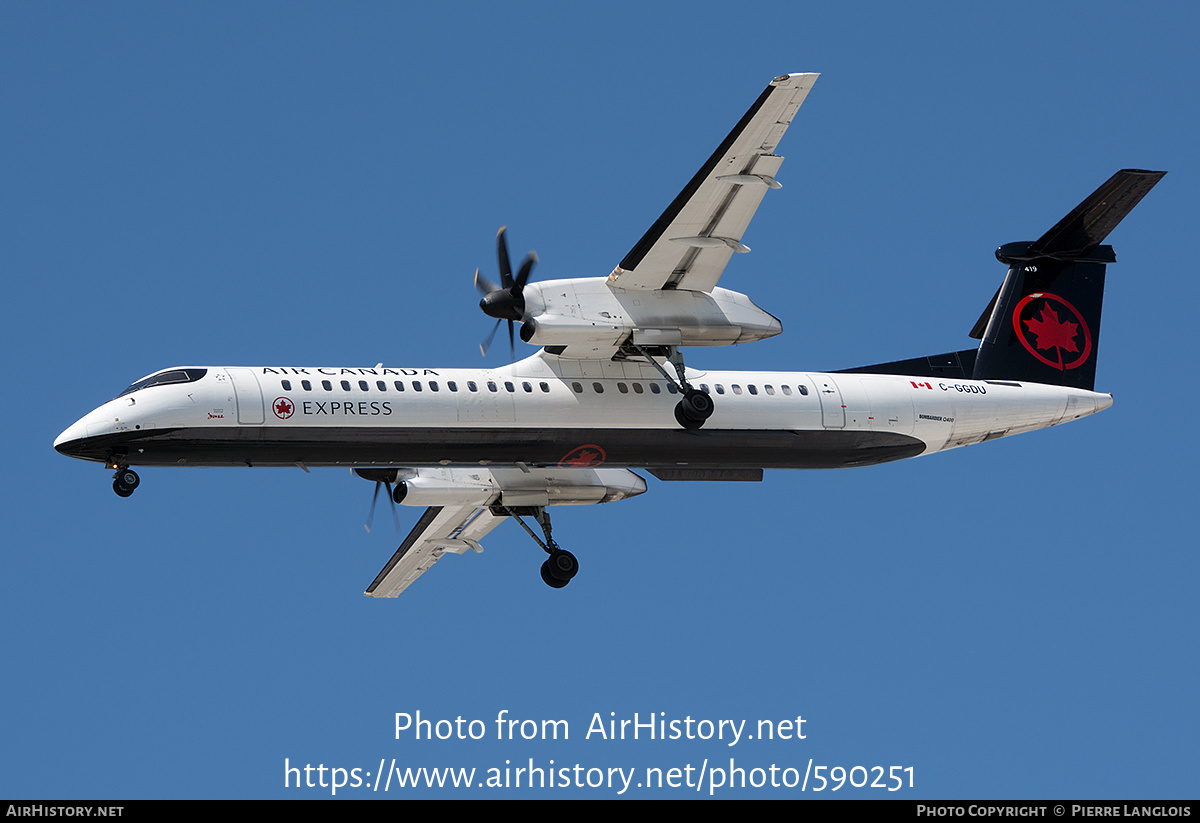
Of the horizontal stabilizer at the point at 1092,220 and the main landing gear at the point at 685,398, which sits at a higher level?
the horizontal stabilizer at the point at 1092,220

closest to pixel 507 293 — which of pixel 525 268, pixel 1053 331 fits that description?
pixel 525 268

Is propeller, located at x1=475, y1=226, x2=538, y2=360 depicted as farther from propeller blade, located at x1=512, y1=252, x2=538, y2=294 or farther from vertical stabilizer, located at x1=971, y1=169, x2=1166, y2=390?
vertical stabilizer, located at x1=971, y1=169, x2=1166, y2=390

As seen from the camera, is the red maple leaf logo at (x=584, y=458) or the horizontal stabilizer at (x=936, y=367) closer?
the red maple leaf logo at (x=584, y=458)

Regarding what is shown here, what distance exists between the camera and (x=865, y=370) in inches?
1089

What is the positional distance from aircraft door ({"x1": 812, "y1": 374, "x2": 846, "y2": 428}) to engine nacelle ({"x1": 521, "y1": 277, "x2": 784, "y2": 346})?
1940mm

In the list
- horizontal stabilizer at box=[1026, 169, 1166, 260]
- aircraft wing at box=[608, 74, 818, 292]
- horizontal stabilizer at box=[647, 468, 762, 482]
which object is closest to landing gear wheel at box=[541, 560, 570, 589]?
horizontal stabilizer at box=[647, 468, 762, 482]

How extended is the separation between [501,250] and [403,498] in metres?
5.10

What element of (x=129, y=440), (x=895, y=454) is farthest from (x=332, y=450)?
(x=895, y=454)

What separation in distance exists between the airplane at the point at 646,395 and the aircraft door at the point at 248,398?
0.03m

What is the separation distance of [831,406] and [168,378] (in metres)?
10.7

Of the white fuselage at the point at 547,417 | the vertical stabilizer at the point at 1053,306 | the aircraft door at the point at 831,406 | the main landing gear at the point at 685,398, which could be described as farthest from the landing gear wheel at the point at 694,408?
the vertical stabilizer at the point at 1053,306

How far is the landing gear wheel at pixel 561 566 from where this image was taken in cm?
2733

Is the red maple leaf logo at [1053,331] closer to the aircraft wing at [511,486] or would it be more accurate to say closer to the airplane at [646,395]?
the airplane at [646,395]

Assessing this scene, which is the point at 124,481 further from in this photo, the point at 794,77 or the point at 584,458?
the point at 794,77
